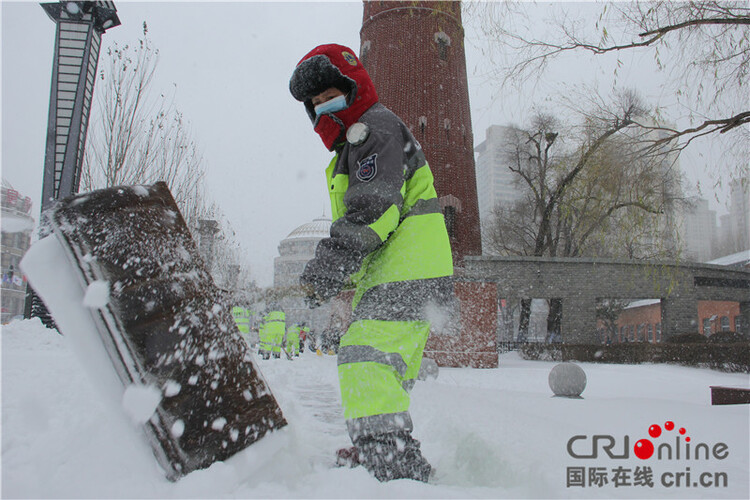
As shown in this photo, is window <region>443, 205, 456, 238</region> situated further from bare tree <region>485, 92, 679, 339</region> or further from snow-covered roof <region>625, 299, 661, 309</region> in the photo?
snow-covered roof <region>625, 299, 661, 309</region>

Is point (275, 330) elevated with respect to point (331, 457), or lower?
lower

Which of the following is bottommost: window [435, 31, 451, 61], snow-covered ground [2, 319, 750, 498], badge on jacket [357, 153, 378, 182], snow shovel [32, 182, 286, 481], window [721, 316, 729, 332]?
window [721, 316, 729, 332]

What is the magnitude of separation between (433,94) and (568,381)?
1372cm

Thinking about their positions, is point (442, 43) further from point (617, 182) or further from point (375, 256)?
point (375, 256)

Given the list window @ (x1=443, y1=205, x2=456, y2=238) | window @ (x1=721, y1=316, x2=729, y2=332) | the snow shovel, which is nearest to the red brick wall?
window @ (x1=721, y1=316, x2=729, y2=332)

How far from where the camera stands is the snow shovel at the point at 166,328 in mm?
1610

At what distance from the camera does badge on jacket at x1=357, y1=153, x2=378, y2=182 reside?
2.19 m

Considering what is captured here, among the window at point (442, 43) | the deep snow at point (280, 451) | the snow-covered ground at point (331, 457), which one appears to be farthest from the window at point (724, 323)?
the deep snow at point (280, 451)

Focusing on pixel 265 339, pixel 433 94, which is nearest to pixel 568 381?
pixel 265 339

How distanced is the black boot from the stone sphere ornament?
5.54 meters

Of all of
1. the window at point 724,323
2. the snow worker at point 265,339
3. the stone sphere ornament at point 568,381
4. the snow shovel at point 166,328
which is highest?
the snow shovel at point 166,328

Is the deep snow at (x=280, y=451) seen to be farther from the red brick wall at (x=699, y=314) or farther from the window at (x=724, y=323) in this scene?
the window at (x=724, y=323)

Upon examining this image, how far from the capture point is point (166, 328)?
1.68 meters

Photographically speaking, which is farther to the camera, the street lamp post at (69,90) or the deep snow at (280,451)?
the street lamp post at (69,90)
